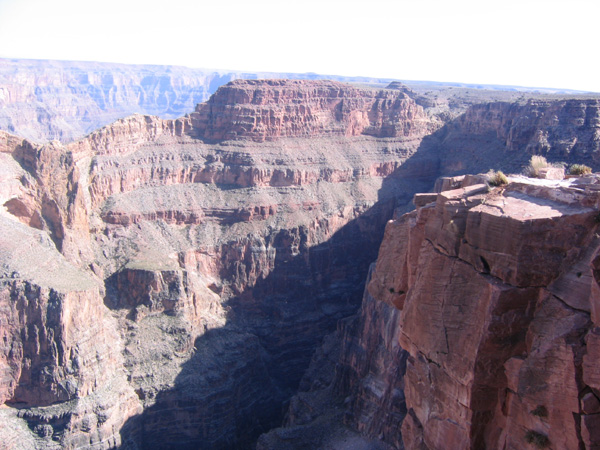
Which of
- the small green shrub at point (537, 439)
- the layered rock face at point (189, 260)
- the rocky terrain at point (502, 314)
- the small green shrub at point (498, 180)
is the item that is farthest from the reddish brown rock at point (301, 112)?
the small green shrub at point (537, 439)

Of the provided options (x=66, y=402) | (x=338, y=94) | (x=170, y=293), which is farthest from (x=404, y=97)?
(x=66, y=402)

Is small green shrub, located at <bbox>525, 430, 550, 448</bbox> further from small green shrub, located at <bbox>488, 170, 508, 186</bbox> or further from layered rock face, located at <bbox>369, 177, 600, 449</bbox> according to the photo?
small green shrub, located at <bbox>488, 170, 508, 186</bbox>

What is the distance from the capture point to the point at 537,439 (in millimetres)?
13344

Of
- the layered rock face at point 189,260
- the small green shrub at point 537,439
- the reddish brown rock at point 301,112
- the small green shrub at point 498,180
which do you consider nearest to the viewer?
the small green shrub at point 537,439

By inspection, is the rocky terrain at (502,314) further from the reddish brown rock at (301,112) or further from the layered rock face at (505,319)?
the reddish brown rock at (301,112)

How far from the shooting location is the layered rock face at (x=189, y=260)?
4844 cm

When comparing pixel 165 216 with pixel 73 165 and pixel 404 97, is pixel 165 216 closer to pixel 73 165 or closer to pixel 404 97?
pixel 73 165

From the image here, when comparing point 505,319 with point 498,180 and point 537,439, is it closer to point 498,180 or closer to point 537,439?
point 537,439

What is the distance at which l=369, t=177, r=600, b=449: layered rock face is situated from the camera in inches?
505

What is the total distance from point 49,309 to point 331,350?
2868 cm

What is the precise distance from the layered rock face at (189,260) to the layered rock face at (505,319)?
131 ft

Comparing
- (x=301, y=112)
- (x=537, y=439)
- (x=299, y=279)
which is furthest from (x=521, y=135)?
(x=537, y=439)

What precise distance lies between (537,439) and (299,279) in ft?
197

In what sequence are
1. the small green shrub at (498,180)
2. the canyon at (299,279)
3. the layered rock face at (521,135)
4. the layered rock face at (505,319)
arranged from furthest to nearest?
the layered rock face at (521,135)
the small green shrub at (498,180)
the canyon at (299,279)
the layered rock face at (505,319)
